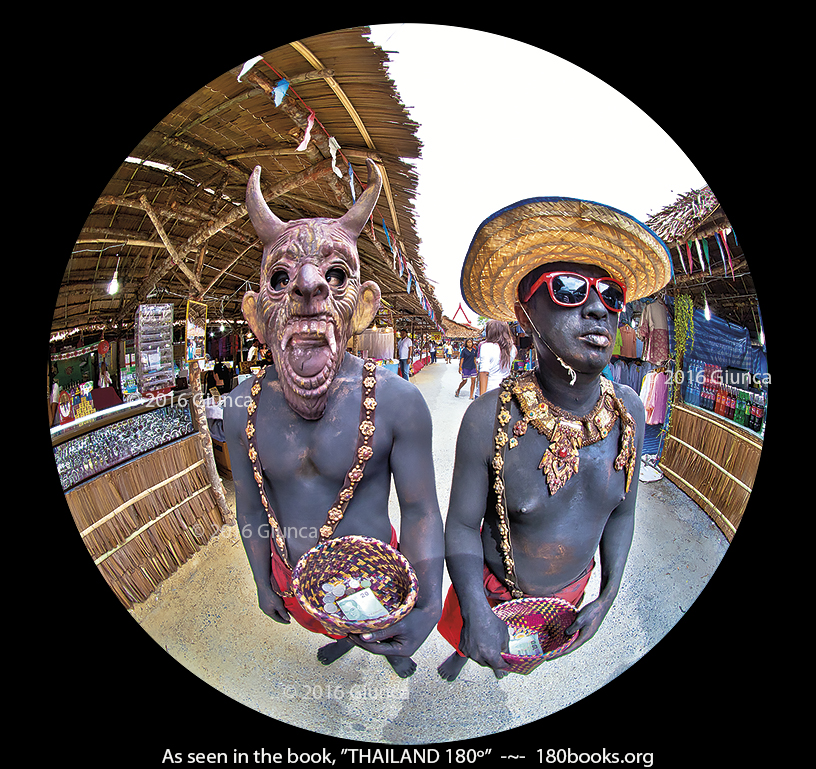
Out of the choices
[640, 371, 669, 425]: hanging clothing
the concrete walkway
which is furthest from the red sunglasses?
the concrete walkway

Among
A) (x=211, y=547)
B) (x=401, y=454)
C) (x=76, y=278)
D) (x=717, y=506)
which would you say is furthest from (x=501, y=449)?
(x=76, y=278)

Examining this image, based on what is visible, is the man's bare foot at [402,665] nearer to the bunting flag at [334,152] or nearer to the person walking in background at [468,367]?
the person walking in background at [468,367]

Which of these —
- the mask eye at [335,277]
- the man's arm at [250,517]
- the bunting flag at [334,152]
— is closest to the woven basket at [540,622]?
the man's arm at [250,517]

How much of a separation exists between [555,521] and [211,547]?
4.40 ft

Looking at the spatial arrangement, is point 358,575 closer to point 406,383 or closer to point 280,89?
point 406,383

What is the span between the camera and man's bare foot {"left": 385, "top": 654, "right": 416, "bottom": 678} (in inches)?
73.7

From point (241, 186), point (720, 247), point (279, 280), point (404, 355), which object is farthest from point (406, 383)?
point (720, 247)

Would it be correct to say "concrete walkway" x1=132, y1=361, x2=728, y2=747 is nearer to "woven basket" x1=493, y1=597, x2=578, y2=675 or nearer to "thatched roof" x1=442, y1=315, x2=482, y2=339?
"woven basket" x1=493, y1=597, x2=578, y2=675

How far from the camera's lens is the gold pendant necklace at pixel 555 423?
69.3 inches

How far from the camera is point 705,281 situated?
6.06 feet

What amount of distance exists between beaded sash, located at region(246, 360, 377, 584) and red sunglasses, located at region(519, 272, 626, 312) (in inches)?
26.9

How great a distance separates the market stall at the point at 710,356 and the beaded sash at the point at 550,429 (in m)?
0.27

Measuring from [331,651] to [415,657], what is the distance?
0.34 meters

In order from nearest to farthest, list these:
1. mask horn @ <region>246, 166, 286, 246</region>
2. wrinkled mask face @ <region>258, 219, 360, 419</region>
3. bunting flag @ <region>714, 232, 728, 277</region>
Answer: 1. wrinkled mask face @ <region>258, 219, 360, 419</region>
2. mask horn @ <region>246, 166, 286, 246</region>
3. bunting flag @ <region>714, 232, 728, 277</region>
